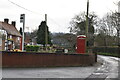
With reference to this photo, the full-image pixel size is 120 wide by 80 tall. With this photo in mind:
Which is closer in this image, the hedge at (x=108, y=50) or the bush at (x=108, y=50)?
the hedge at (x=108, y=50)

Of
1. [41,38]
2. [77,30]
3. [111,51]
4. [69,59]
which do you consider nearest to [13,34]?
[41,38]

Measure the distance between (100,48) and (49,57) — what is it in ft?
145

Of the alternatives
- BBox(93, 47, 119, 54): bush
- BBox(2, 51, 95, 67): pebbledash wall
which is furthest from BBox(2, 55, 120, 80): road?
BBox(93, 47, 119, 54): bush

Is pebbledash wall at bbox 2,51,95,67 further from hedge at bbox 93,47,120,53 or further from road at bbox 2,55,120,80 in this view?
hedge at bbox 93,47,120,53

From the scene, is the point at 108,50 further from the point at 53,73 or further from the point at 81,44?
the point at 53,73

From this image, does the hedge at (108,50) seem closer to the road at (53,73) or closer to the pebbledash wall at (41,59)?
the pebbledash wall at (41,59)

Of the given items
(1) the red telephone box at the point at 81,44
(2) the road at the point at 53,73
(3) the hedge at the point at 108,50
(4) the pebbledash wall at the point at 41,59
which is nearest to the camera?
(2) the road at the point at 53,73

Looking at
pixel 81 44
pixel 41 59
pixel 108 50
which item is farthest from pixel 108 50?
pixel 41 59

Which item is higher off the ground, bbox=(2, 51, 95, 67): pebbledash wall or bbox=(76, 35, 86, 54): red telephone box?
bbox=(76, 35, 86, 54): red telephone box

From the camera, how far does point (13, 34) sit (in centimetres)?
6334

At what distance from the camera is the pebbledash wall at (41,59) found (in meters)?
15.6

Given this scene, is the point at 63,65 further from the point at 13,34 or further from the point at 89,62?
the point at 13,34

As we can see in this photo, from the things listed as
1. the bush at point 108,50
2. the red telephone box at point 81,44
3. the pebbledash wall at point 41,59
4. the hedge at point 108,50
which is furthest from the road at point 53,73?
the bush at point 108,50

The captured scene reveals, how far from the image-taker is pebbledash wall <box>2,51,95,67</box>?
15.6 m
